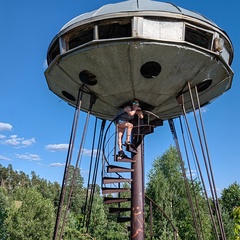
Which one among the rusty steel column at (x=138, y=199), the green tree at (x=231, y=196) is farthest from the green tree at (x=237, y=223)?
the green tree at (x=231, y=196)

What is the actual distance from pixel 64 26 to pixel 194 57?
3137 millimetres

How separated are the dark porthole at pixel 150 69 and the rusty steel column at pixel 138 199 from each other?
2361mm

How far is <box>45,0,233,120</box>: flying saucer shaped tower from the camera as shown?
6.16 m

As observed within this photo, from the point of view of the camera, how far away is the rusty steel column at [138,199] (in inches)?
302

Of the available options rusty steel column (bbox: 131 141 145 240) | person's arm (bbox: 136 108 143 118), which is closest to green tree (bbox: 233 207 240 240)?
rusty steel column (bbox: 131 141 145 240)

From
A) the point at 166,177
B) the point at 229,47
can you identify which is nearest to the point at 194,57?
the point at 229,47

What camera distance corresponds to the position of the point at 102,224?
82.7ft

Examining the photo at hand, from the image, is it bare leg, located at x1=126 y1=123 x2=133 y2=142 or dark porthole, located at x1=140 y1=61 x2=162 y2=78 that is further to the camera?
bare leg, located at x1=126 y1=123 x2=133 y2=142

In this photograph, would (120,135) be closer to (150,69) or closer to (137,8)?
(150,69)

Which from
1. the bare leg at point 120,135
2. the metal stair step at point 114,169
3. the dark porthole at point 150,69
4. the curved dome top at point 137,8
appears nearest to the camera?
the curved dome top at point 137,8

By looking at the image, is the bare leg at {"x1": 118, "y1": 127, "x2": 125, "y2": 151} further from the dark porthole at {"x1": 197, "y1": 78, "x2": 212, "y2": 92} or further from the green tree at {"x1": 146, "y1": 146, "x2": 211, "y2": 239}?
the green tree at {"x1": 146, "y1": 146, "x2": 211, "y2": 239}

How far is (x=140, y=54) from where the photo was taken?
6359 millimetres

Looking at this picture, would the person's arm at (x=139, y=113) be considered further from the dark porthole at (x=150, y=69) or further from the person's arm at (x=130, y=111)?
the dark porthole at (x=150, y=69)

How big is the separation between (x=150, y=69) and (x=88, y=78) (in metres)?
1.59
